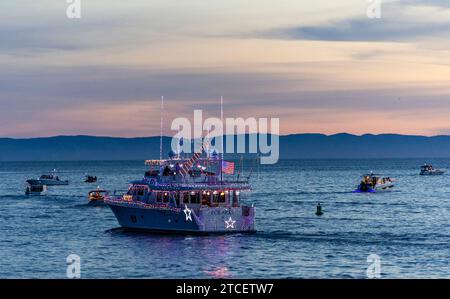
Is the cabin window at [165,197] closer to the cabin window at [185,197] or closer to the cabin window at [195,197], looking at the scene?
the cabin window at [185,197]

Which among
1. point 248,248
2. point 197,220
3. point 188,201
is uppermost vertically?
point 188,201

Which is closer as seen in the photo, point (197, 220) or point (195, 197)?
point (197, 220)

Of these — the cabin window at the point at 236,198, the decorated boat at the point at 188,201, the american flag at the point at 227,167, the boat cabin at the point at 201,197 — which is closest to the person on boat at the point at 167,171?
the decorated boat at the point at 188,201

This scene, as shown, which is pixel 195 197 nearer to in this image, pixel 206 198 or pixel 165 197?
Result: pixel 206 198

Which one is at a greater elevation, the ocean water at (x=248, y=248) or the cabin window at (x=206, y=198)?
the cabin window at (x=206, y=198)

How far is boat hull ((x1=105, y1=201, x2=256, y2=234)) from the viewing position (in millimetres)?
66062

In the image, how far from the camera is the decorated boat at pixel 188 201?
66500 millimetres

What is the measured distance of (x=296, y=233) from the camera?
76812 millimetres

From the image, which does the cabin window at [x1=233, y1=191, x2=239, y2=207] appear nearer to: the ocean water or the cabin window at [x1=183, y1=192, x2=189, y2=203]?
the ocean water

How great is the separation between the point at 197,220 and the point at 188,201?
302 cm

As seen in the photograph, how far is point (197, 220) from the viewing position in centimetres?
6575

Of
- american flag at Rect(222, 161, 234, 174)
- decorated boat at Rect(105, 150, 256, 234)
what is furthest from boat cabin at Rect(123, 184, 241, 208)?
american flag at Rect(222, 161, 234, 174)

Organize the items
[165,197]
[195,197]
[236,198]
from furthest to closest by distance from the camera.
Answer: [165,197]
[236,198]
[195,197]

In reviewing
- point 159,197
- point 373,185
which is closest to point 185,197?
point 159,197
